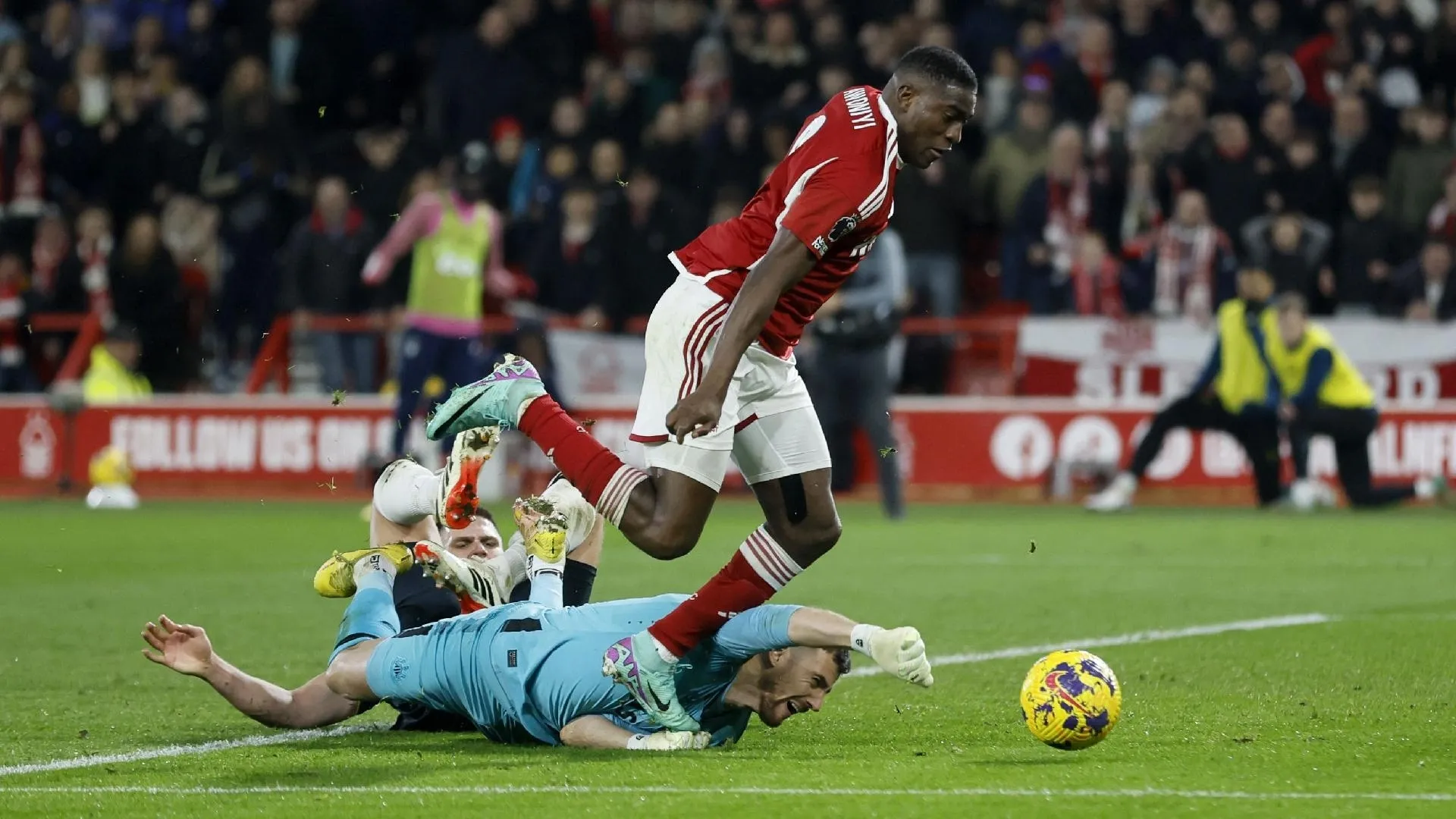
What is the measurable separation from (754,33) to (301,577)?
32.3 feet

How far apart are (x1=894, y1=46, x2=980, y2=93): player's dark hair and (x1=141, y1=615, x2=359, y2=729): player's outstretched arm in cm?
250

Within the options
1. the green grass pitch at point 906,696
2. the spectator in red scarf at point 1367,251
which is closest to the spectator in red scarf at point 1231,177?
the spectator in red scarf at point 1367,251

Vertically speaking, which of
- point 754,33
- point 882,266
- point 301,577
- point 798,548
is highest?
point 754,33

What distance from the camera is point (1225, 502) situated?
1769 cm

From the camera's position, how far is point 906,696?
24.1 feet

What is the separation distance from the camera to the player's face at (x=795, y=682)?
20.0ft

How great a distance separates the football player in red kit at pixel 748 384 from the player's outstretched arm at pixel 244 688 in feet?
2.86

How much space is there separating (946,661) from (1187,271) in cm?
1032

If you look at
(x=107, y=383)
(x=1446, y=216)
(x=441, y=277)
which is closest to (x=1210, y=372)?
(x=1446, y=216)

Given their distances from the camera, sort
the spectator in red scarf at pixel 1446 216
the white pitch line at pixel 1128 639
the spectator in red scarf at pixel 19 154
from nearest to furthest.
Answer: the white pitch line at pixel 1128 639 → the spectator in red scarf at pixel 1446 216 → the spectator in red scarf at pixel 19 154

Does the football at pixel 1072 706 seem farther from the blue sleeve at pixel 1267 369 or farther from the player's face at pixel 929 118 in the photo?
the blue sleeve at pixel 1267 369

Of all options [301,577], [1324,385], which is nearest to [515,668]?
[301,577]

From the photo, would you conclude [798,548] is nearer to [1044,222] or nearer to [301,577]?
[301,577]

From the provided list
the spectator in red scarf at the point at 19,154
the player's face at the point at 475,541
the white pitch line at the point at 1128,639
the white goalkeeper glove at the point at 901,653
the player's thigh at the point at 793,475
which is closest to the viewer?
the white goalkeeper glove at the point at 901,653
